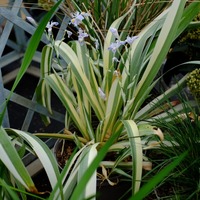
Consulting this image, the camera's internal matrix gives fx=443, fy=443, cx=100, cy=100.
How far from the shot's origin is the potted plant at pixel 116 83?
1107 millimetres

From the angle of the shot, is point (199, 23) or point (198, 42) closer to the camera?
point (199, 23)

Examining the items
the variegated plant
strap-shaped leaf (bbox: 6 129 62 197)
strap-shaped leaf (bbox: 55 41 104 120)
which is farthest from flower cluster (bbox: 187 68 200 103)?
strap-shaped leaf (bbox: 6 129 62 197)

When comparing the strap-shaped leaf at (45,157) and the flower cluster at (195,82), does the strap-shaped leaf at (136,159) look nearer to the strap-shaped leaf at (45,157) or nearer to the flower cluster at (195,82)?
the strap-shaped leaf at (45,157)

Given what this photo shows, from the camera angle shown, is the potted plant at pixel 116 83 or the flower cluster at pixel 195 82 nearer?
the potted plant at pixel 116 83

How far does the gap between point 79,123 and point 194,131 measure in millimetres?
336

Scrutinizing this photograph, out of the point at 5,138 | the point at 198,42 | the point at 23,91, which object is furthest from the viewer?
the point at 23,91

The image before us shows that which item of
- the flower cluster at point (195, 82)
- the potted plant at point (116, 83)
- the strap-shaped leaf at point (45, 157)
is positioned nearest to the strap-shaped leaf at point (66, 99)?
the potted plant at point (116, 83)

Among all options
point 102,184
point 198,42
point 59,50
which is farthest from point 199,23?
point 102,184

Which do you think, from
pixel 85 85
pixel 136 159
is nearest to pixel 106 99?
pixel 85 85

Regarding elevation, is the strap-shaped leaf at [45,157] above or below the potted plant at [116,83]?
below

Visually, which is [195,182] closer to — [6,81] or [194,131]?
[194,131]

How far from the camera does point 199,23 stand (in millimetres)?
1250

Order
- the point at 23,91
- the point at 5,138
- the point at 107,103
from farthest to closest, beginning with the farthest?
the point at 23,91
the point at 107,103
the point at 5,138

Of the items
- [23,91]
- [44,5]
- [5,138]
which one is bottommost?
[23,91]
